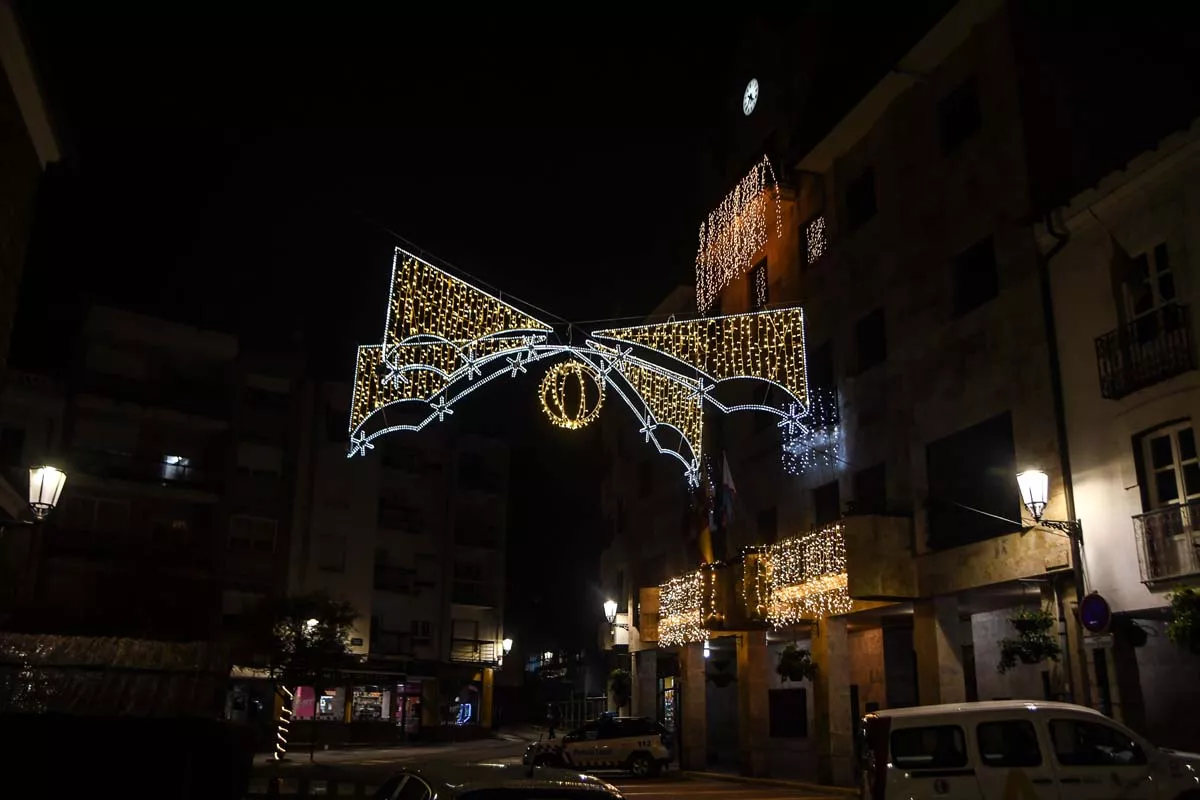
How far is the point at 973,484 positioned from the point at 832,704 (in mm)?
6924

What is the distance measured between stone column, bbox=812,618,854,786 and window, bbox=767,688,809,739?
5.90m

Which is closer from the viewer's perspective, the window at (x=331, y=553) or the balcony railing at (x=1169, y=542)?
the balcony railing at (x=1169, y=542)

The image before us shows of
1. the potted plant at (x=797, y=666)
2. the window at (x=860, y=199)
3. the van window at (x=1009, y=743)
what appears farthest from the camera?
the window at (x=860, y=199)

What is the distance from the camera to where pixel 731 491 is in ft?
97.0

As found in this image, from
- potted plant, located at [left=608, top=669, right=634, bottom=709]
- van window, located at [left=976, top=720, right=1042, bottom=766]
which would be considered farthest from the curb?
van window, located at [left=976, top=720, right=1042, bottom=766]

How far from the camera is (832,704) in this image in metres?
25.1

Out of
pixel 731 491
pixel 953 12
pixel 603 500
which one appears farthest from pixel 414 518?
pixel 953 12

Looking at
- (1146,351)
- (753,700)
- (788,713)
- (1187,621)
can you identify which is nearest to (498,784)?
(1187,621)

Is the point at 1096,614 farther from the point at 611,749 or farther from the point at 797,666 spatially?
the point at 611,749

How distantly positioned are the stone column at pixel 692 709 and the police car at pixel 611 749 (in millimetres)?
1586

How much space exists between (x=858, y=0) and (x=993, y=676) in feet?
59.0

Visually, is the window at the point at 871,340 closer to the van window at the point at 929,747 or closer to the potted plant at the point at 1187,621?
the potted plant at the point at 1187,621

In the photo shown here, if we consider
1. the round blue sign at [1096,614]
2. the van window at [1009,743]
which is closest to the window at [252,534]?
the round blue sign at [1096,614]

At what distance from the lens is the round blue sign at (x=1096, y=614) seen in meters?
15.8
